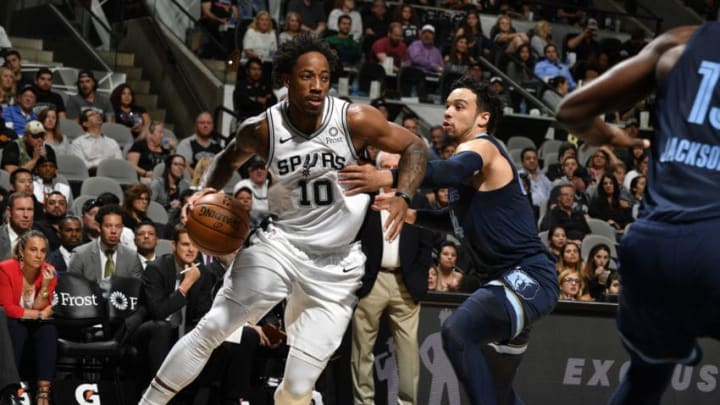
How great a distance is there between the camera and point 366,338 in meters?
8.55

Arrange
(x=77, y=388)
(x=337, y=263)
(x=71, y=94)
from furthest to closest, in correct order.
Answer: (x=71, y=94), (x=77, y=388), (x=337, y=263)

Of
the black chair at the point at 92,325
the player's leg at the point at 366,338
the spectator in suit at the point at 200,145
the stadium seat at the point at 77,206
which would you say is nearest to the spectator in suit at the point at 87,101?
the spectator in suit at the point at 200,145

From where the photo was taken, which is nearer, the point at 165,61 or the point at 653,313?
the point at 653,313

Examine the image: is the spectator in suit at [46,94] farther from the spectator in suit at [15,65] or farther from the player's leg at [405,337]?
the player's leg at [405,337]

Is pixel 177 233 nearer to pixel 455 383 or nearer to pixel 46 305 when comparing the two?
pixel 46 305

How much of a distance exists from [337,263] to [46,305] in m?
2.85

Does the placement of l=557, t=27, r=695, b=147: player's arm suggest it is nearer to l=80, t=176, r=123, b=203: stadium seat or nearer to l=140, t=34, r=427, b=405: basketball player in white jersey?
l=140, t=34, r=427, b=405: basketball player in white jersey

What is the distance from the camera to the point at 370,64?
15336 mm

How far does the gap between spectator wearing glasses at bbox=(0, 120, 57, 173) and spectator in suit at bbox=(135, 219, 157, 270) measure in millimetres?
2248

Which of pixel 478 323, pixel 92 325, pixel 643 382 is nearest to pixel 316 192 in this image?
pixel 478 323

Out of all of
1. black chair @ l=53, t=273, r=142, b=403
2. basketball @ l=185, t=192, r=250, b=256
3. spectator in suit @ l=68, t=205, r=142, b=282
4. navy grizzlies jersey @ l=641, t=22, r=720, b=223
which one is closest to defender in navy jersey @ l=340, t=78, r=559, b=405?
basketball @ l=185, t=192, r=250, b=256

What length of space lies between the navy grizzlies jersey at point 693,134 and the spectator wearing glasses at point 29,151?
8309 millimetres

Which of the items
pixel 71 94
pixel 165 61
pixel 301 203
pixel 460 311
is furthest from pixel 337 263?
pixel 165 61

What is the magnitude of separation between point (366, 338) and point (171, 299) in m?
1.44
